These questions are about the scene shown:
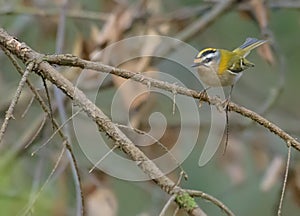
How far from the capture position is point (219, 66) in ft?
4.51

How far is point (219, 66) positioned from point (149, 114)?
3.67 feet

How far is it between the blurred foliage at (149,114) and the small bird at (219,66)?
770 millimetres

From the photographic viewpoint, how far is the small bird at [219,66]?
4.42 feet

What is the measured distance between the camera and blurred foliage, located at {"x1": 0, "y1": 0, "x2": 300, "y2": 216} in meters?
2.35

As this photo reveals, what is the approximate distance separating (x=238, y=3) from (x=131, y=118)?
22.7 inches

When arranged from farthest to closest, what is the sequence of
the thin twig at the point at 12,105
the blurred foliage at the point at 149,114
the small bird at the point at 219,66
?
the blurred foliage at the point at 149,114
the small bird at the point at 219,66
the thin twig at the point at 12,105

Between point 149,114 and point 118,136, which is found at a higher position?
point 149,114

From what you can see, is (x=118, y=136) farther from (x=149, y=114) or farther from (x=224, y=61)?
(x=149, y=114)

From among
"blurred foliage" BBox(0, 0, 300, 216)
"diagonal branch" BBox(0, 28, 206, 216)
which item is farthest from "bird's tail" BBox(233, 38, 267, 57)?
"blurred foliage" BBox(0, 0, 300, 216)

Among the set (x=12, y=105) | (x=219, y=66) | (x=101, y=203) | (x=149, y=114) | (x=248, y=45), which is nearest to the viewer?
(x=12, y=105)

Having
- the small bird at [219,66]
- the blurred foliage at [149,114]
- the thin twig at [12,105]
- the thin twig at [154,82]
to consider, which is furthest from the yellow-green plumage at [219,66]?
the blurred foliage at [149,114]

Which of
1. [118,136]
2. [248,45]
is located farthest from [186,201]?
[248,45]

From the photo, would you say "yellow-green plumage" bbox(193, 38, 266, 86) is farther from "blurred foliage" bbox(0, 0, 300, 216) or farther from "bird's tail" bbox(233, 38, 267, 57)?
"blurred foliage" bbox(0, 0, 300, 216)

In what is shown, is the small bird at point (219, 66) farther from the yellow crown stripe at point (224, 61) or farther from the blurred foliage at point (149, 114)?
the blurred foliage at point (149, 114)
